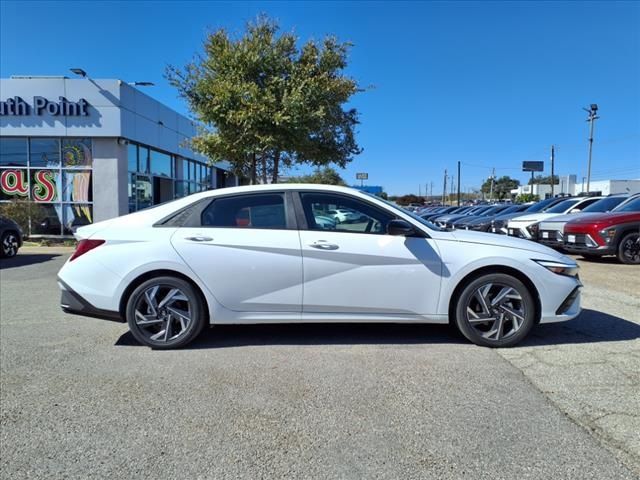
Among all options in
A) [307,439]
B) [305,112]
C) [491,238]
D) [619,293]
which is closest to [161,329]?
[307,439]

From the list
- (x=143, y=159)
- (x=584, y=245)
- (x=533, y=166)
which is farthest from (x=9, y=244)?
(x=533, y=166)

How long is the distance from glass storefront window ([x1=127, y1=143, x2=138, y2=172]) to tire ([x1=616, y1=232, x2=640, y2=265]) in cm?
1568

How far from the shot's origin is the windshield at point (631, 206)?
998 cm

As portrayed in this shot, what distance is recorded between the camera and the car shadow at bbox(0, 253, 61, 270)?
1004 cm

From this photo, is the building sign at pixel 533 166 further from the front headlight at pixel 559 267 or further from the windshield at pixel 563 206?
the front headlight at pixel 559 267

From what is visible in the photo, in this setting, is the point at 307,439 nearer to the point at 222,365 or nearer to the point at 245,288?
the point at 222,365

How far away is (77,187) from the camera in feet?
51.9

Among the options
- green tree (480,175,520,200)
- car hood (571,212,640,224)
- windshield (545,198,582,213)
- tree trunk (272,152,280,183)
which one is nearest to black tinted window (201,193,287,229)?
car hood (571,212,640,224)

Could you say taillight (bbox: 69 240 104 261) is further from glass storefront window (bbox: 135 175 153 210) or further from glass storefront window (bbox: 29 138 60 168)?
glass storefront window (bbox: 135 175 153 210)

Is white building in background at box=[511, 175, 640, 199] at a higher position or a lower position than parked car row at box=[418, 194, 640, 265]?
higher

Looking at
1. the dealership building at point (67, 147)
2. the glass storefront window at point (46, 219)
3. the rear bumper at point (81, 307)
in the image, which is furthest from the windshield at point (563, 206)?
the glass storefront window at point (46, 219)

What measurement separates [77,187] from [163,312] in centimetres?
1381

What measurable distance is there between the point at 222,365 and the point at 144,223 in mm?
1616

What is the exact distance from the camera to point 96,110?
50.0 ft
